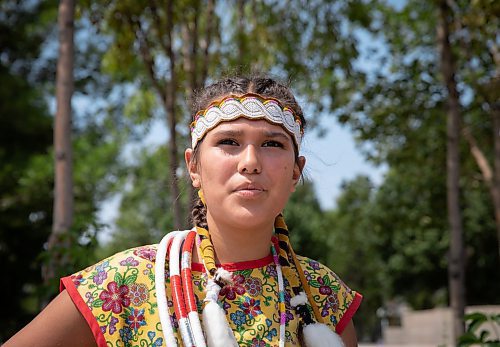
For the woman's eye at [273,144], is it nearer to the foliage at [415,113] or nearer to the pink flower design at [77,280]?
the pink flower design at [77,280]

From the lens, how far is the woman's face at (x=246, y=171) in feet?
7.54

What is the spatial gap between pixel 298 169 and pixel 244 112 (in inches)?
12.0

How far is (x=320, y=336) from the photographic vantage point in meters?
2.31

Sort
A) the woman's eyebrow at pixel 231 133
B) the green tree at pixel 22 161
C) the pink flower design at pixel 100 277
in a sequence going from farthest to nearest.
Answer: the green tree at pixel 22 161 → the woman's eyebrow at pixel 231 133 → the pink flower design at pixel 100 277

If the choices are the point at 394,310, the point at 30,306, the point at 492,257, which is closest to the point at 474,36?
the point at 30,306

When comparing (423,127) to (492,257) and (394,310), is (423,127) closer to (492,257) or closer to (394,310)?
(492,257)

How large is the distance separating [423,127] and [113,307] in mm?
10060

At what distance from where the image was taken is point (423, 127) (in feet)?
38.4

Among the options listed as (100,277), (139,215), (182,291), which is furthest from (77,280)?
(139,215)

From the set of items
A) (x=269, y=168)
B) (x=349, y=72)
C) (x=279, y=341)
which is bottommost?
(x=279, y=341)

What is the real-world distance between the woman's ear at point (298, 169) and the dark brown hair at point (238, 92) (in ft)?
0.11

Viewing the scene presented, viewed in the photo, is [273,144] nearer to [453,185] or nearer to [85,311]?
[85,311]

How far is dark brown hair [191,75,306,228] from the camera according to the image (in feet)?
8.23

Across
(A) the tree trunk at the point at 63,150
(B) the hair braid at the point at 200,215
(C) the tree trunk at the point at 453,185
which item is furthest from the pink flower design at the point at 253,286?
(C) the tree trunk at the point at 453,185
